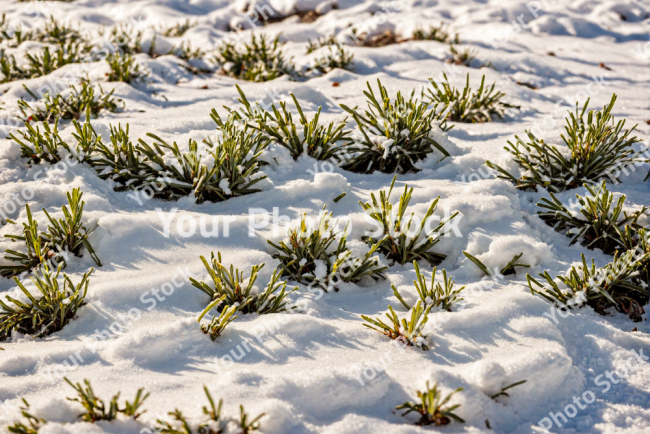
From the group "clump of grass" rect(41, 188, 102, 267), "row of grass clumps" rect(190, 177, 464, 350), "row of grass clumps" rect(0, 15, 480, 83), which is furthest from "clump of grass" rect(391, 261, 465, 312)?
"row of grass clumps" rect(0, 15, 480, 83)

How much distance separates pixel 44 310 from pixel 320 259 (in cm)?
117

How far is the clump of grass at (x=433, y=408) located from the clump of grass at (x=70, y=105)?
2.94 m

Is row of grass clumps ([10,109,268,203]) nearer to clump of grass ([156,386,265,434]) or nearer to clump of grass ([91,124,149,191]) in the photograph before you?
clump of grass ([91,124,149,191])

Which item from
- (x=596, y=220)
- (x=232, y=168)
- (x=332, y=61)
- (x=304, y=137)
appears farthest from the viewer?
(x=332, y=61)

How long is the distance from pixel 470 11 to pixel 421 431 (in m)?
7.68

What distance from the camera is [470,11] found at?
25.0ft

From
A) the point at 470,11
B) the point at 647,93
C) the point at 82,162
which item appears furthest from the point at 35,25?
the point at 647,93

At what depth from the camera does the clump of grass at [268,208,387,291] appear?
2.16m

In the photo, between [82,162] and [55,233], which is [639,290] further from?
[82,162]

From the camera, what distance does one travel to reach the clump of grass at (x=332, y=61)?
5.03m

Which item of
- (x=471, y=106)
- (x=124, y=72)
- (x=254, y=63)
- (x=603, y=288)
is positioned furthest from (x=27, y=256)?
(x=254, y=63)

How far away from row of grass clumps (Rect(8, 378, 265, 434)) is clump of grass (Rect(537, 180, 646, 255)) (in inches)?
73.8

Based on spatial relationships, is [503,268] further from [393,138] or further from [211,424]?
[211,424]

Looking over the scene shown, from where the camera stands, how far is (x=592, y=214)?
2.39 m
